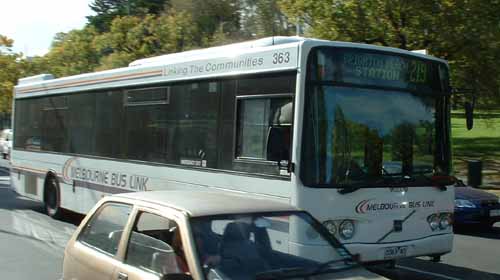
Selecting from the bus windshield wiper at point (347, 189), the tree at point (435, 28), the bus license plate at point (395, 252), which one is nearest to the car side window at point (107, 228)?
the bus windshield wiper at point (347, 189)

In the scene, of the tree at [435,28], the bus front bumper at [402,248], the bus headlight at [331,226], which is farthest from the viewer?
the tree at [435,28]

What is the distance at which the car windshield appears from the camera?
4.32m

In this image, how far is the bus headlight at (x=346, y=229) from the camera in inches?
286

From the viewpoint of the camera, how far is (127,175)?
1095 centimetres

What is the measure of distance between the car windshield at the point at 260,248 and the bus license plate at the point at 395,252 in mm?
2661

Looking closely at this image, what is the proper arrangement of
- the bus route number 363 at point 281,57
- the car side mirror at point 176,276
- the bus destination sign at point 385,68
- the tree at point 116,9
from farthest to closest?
the tree at point 116,9
the bus destination sign at point 385,68
the bus route number 363 at point 281,57
the car side mirror at point 176,276

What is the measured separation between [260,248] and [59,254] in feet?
21.0

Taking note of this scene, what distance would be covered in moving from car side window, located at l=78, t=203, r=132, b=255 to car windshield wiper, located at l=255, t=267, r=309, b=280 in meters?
1.30

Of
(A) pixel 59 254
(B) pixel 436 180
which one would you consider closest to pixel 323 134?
(B) pixel 436 180

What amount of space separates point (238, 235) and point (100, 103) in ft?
26.8

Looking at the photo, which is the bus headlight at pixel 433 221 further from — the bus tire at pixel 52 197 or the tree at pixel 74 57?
the tree at pixel 74 57

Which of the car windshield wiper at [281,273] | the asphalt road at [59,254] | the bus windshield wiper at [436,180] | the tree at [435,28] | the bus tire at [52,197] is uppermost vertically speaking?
the tree at [435,28]

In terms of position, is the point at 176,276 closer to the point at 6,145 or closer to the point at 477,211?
the point at 477,211

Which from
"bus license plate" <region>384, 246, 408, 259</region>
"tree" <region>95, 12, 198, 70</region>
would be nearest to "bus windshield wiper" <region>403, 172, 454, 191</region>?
"bus license plate" <region>384, 246, 408, 259</region>
